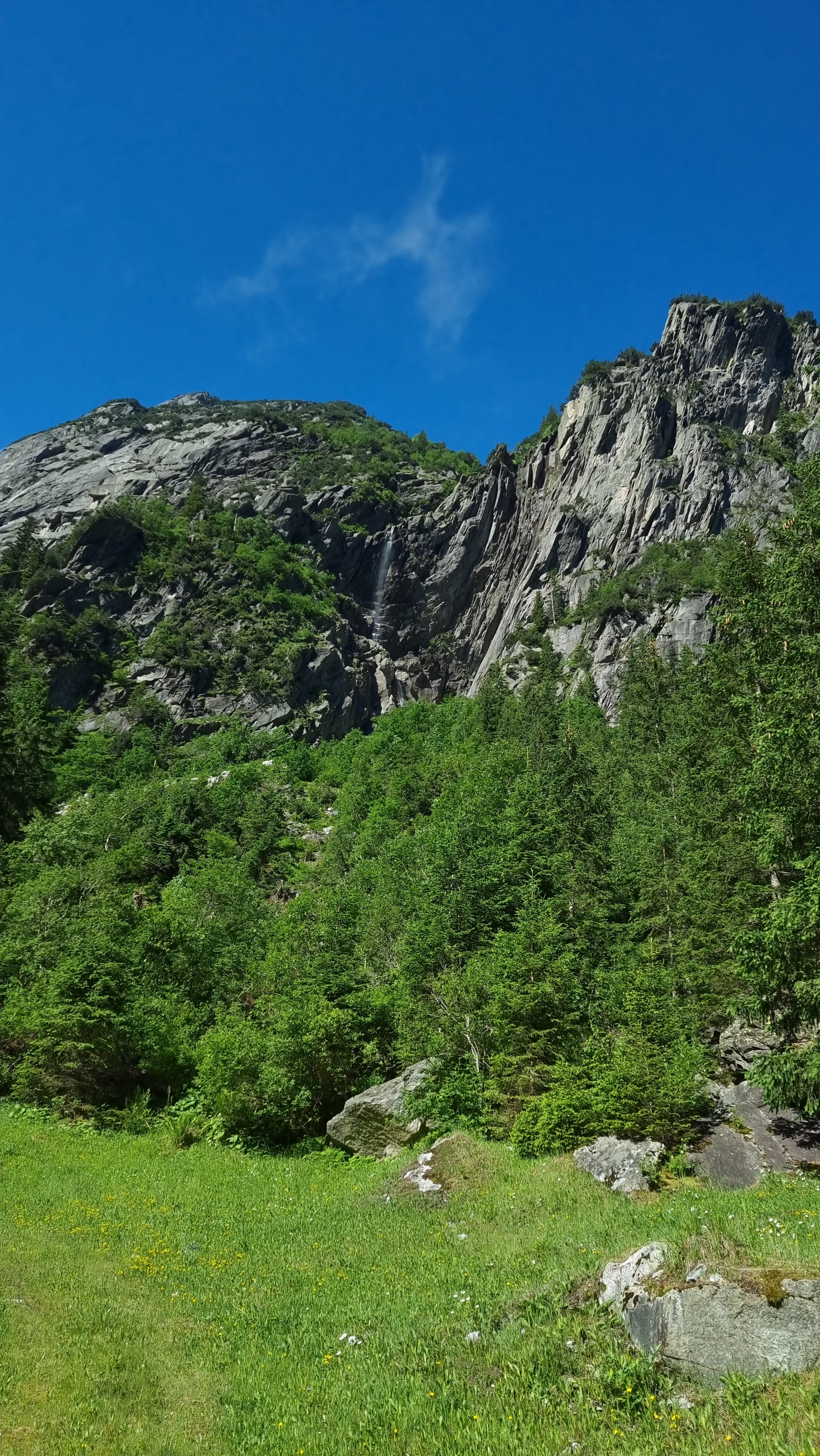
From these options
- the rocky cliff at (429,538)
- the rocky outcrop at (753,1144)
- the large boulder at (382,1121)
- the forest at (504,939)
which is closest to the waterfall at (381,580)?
the rocky cliff at (429,538)

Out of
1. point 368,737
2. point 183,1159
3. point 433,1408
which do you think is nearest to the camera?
point 433,1408

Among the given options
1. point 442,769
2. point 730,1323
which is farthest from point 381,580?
point 730,1323

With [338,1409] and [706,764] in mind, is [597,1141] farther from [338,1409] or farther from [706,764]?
[706,764]

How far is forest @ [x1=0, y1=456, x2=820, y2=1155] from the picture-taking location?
1384cm

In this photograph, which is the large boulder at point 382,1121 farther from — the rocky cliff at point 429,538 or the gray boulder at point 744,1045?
the rocky cliff at point 429,538

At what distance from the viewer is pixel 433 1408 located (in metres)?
6.37

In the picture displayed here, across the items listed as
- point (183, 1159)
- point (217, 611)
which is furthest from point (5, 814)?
point (217, 611)

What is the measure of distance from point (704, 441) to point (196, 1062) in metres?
106

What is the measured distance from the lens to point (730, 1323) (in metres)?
6.15

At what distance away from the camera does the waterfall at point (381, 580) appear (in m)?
120

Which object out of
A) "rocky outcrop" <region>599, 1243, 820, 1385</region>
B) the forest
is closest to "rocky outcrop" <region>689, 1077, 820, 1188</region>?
the forest

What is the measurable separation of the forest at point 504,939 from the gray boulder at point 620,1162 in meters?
0.72

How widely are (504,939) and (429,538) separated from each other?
373 ft

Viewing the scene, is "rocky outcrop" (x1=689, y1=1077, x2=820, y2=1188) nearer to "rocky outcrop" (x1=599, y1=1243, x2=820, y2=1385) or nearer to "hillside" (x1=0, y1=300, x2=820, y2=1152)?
"hillside" (x1=0, y1=300, x2=820, y2=1152)
